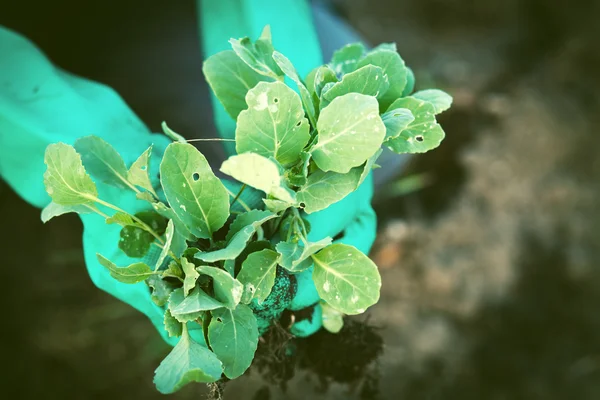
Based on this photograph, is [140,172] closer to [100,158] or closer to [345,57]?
[100,158]

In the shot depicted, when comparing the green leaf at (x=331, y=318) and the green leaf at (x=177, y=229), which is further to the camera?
the green leaf at (x=331, y=318)

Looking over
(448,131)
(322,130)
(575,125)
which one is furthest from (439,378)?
(322,130)

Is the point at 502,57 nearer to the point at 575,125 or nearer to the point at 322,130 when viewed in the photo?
the point at 575,125

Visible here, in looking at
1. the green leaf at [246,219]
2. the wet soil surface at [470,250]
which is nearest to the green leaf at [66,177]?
the green leaf at [246,219]

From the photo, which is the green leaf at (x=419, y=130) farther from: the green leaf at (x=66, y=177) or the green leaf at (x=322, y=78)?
the green leaf at (x=66, y=177)

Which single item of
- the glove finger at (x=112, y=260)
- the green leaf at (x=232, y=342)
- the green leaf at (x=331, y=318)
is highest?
the green leaf at (x=232, y=342)

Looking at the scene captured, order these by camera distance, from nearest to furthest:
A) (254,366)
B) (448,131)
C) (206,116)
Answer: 1. (254,366)
2. (206,116)
3. (448,131)
